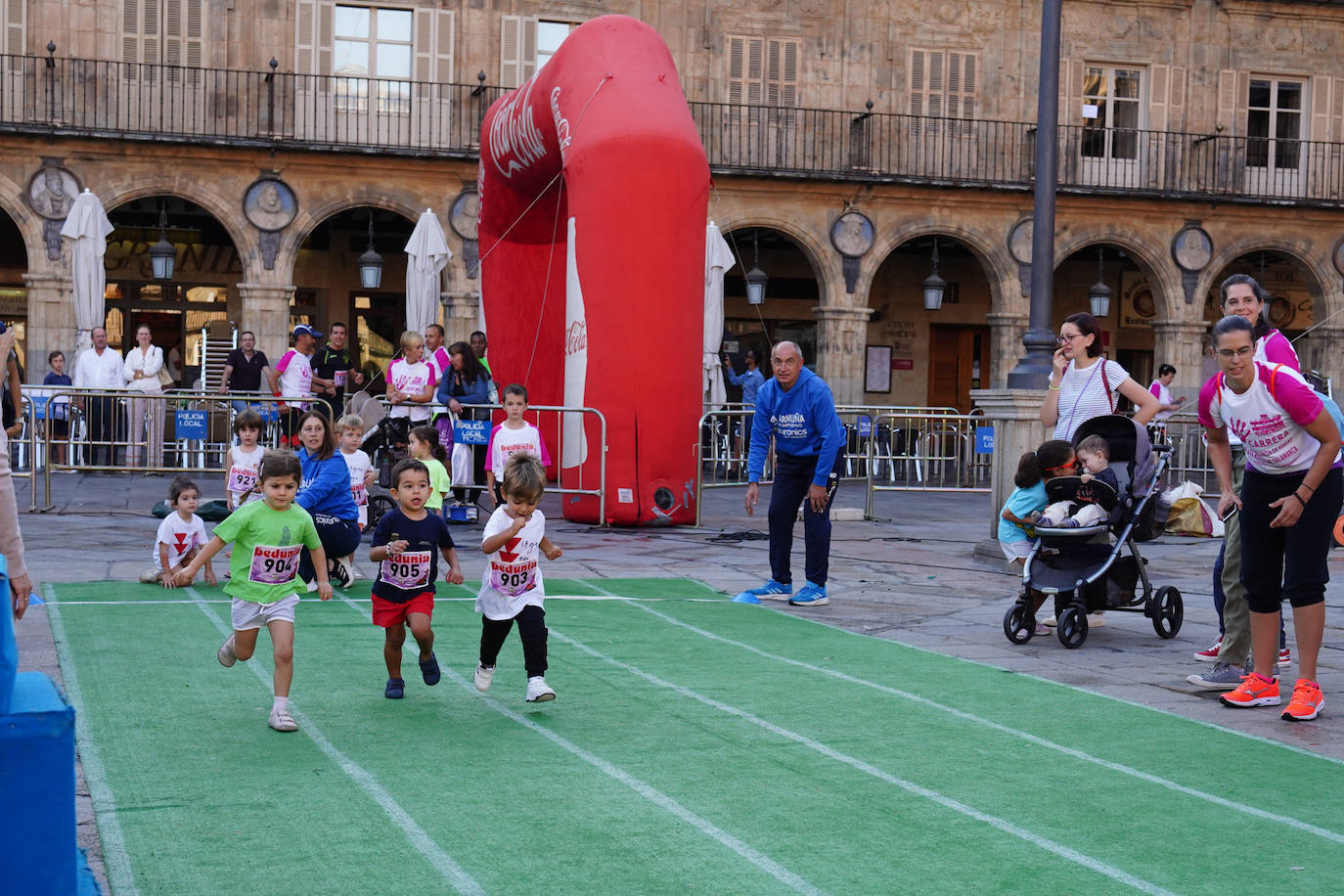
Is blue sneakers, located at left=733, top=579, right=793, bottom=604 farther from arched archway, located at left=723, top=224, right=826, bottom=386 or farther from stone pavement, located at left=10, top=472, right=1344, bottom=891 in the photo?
arched archway, located at left=723, top=224, right=826, bottom=386

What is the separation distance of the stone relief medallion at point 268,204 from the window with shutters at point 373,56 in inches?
62.9

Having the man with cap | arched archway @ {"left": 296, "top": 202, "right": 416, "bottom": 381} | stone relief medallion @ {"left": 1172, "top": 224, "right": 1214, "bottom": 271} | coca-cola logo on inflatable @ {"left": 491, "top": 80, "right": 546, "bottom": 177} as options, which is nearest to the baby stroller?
coca-cola logo on inflatable @ {"left": 491, "top": 80, "right": 546, "bottom": 177}

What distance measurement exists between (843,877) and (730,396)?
67.8ft

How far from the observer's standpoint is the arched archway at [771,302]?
93.0ft

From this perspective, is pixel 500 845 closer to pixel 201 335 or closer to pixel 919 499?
pixel 919 499

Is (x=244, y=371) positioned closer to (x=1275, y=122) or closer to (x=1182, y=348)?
(x=1182, y=348)

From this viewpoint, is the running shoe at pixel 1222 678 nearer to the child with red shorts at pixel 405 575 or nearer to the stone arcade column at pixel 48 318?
the child with red shorts at pixel 405 575

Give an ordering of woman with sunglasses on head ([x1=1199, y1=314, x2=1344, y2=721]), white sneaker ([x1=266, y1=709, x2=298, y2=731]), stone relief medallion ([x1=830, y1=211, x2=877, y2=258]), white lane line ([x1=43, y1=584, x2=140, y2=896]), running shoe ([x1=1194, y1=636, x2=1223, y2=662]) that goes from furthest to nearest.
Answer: stone relief medallion ([x1=830, y1=211, x2=877, y2=258]) → running shoe ([x1=1194, y1=636, x2=1223, y2=662]) → woman with sunglasses on head ([x1=1199, y1=314, x2=1344, y2=721]) → white sneaker ([x1=266, y1=709, x2=298, y2=731]) → white lane line ([x1=43, y1=584, x2=140, y2=896])

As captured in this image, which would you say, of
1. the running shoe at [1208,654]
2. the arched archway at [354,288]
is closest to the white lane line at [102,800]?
the running shoe at [1208,654]

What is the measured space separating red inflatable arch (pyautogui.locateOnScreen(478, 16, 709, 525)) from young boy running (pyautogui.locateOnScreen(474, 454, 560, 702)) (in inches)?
255

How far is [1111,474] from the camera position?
815cm

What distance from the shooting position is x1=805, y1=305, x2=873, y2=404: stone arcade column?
2620 centimetres

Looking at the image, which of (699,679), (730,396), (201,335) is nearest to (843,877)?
(699,679)

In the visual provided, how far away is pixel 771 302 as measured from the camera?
94.8 feet
